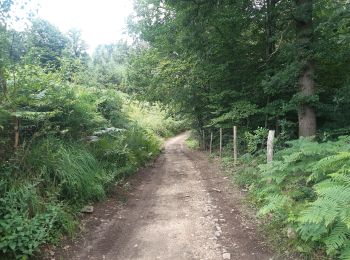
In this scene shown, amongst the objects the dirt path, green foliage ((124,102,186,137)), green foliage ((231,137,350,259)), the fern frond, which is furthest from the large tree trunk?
green foliage ((124,102,186,137))

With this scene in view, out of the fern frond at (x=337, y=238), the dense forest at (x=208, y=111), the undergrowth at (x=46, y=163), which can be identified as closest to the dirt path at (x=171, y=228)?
the dense forest at (x=208, y=111)

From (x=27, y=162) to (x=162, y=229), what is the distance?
2.82m

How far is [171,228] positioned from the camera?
568cm

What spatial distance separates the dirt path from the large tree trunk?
11.9 feet

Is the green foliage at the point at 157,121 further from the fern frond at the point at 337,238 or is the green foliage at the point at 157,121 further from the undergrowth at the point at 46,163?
the fern frond at the point at 337,238

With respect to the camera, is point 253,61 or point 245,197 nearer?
point 245,197

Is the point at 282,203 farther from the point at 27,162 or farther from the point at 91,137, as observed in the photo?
the point at 91,137

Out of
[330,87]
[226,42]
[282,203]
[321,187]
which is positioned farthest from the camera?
[226,42]

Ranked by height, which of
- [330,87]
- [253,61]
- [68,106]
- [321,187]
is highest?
[253,61]

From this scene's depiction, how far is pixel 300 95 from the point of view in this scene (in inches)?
381

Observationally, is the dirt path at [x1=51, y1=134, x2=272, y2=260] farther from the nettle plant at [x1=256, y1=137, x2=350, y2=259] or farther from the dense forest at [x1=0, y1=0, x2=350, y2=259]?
the nettle plant at [x1=256, y1=137, x2=350, y2=259]

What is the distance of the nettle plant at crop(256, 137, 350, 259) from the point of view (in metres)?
3.39

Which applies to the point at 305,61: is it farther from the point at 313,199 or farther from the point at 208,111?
the point at 208,111

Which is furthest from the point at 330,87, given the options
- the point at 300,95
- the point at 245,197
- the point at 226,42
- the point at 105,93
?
the point at 105,93
